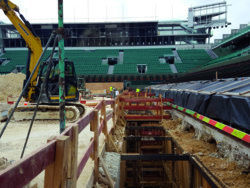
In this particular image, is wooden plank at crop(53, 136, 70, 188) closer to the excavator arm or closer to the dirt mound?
the excavator arm

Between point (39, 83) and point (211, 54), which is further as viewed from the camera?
point (211, 54)

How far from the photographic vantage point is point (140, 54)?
3828 centimetres

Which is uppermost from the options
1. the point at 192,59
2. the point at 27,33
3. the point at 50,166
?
the point at 192,59

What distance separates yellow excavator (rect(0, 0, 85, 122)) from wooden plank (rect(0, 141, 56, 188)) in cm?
666

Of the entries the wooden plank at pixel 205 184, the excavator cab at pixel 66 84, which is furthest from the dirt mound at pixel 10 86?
the wooden plank at pixel 205 184

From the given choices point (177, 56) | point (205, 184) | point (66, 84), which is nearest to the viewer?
point (205, 184)

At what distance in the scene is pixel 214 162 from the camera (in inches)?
167

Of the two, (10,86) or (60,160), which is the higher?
(10,86)

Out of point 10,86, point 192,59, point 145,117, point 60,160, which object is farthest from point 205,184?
point 192,59

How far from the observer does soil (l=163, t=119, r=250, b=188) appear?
3.42 meters

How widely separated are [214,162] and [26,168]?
4120 millimetres

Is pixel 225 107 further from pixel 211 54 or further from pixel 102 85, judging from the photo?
pixel 211 54

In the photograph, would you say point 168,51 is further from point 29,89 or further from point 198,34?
point 29,89

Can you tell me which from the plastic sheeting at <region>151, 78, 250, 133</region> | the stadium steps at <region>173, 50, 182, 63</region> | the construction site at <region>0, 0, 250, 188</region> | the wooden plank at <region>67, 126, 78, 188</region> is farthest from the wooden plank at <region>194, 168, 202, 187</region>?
the stadium steps at <region>173, 50, 182, 63</region>
